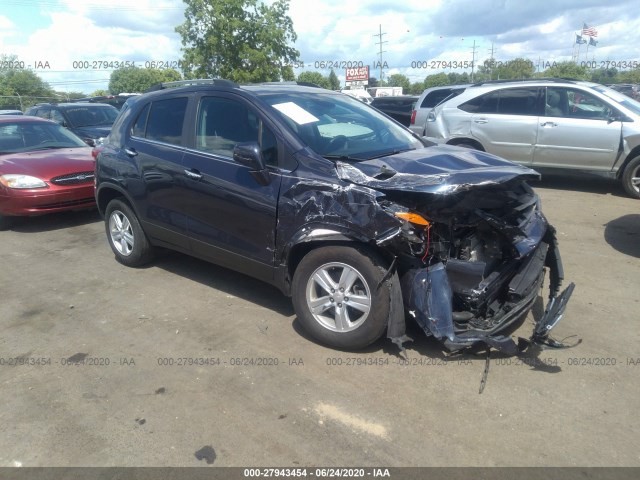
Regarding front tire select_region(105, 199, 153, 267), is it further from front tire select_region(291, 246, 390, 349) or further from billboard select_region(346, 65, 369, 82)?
billboard select_region(346, 65, 369, 82)

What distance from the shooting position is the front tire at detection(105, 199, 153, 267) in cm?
549

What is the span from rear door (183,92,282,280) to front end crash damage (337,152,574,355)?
76cm

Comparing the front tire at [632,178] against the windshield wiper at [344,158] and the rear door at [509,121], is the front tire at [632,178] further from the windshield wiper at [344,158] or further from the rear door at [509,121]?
the windshield wiper at [344,158]

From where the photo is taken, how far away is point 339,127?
4.47 meters

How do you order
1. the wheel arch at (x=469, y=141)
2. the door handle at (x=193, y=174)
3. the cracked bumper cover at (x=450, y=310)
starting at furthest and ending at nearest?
the wheel arch at (x=469, y=141), the door handle at (x=193, y=174), the cracked bumper cover at (x=450, y=310)

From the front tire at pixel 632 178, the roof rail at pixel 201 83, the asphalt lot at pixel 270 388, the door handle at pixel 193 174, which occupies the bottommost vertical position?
the asphalt lot at pixel 270 388

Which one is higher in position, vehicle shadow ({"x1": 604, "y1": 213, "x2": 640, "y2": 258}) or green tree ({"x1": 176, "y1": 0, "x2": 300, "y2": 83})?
green tree ({"x1": 176, "y1": 0, "x2": 300, "y2": 83})

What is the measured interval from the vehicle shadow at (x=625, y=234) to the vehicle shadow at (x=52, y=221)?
720 cm

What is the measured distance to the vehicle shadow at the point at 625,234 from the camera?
5930 millimetres

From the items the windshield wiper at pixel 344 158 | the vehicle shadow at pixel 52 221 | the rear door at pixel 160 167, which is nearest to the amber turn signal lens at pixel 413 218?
the windshield wiper at pixel 344 158

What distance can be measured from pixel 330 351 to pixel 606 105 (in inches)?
276

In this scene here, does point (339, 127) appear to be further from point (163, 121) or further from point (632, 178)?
point (632, 178)

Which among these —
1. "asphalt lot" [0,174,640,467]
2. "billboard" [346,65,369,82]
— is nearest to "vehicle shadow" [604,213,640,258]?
"asphalt lot" [0,174,640,467]

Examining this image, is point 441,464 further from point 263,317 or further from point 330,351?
point 263,317
